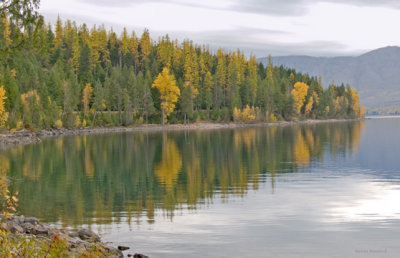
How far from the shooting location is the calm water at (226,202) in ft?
63.3

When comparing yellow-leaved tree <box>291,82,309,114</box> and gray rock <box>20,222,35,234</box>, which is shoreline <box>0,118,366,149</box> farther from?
gray rock <box>20,222,35,234</box>

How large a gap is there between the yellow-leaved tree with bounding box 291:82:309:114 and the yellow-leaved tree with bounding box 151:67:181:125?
60375mm

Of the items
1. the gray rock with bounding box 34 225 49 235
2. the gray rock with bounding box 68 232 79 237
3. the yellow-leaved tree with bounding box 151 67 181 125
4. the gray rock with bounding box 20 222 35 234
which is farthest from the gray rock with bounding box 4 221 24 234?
the yellow-leaved tree with bounding box 151 67 181 125

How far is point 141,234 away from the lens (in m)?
20.7

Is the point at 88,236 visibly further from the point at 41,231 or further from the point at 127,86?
the point at 127,86

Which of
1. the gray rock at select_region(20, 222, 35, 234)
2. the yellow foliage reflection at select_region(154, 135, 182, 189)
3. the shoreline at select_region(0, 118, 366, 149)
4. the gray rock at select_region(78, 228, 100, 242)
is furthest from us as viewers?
the shoreline at select_region(0, 118, 366, 149)

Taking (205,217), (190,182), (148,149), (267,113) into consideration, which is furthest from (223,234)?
(267,113)

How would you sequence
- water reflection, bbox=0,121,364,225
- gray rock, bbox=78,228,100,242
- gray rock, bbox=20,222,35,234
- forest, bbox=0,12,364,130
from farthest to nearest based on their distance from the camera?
forest, bbox=0,12,364,130 < water reflection, bbox=0,121,364,225 < gray rock, bbox=78,228,100,242 < gray rock, bbox=20,222,35,234

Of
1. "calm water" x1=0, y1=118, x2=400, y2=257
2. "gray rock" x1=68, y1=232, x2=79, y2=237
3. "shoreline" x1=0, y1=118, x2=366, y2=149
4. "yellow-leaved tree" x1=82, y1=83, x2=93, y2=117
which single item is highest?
"yellow-leaved tree" x1=82, y1=83, x2=93, y2=117

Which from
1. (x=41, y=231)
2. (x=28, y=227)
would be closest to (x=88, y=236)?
(x=41, y=231)

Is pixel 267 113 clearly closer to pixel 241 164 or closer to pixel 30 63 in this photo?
pixel 30 63

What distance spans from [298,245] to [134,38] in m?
161

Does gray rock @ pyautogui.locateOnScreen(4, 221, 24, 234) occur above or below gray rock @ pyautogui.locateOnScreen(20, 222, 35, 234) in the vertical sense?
above

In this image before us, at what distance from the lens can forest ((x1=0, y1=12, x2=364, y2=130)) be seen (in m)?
109
